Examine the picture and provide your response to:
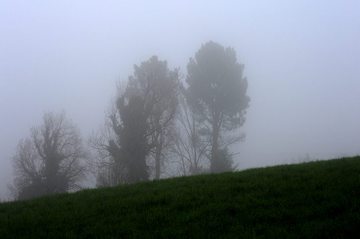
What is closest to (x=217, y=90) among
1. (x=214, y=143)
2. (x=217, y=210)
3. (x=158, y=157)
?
(x=214, y=143)

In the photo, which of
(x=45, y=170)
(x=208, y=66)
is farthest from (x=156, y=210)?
(x=208, y=66)

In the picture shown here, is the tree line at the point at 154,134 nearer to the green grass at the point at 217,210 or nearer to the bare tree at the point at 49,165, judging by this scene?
the bare tree at the point at 49,165

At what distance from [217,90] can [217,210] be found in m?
36.4

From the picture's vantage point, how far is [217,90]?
45781mm

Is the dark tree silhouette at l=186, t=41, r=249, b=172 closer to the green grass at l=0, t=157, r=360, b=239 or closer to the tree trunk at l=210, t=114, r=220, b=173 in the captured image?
the tree trunk at l=210, t=114, r=220, b=173

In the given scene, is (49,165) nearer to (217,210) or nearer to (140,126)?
(140,126)

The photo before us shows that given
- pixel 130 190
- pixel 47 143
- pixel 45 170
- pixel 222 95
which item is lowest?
pixel 130 190

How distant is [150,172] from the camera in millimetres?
36188

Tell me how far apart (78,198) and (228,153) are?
29.3 metres

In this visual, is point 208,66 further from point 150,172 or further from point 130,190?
point 130,190

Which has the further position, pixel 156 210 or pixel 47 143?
pixel 47 143

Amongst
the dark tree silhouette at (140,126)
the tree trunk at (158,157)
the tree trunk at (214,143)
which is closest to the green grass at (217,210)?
the dark tree silhouette at (140,126)

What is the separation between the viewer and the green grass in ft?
27.7

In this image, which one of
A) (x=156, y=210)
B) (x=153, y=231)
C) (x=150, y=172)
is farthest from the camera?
(x=150, y=172)
